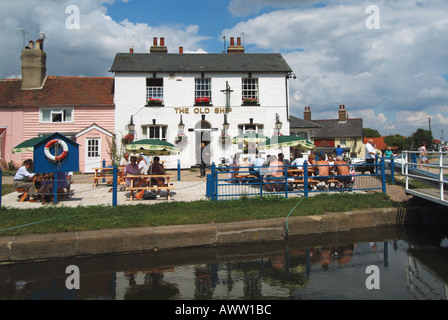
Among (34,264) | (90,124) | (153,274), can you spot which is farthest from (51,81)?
(153,274)

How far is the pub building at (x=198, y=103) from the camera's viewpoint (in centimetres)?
2145

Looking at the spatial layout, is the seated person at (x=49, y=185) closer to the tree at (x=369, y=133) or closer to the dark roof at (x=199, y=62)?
the dark roof at (x=199, y=62)

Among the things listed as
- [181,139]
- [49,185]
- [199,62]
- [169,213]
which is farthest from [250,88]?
[169,213]

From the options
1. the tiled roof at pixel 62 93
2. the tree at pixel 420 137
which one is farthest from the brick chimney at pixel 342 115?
the tiled roof at pixel 62 93

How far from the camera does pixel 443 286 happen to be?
215 inches

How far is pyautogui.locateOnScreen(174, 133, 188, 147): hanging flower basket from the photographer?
2120 cm

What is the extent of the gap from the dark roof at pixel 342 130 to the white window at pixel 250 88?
30.4 m

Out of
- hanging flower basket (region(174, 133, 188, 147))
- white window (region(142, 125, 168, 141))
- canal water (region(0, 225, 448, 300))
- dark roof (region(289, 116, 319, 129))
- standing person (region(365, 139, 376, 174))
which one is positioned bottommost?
canal water (region(0, 225, 448, 300))

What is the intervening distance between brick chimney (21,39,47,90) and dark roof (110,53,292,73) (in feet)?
17.1

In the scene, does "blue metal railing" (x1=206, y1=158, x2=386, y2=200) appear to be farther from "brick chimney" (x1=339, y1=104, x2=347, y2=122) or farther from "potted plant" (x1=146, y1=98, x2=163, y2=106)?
"brick chimney" (x1=339, y1=104, x2=347, y2=122)

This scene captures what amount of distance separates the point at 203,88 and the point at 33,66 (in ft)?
37.9

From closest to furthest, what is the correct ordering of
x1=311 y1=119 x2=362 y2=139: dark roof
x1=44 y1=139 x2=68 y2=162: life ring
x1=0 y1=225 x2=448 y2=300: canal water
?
x1=0 y1=225 x2=448 y2=300: canal water
x1=44 y1=139 x2=68 y2=162: life ring
x1=311 y1=119 x2=362 y2=139: dark roof

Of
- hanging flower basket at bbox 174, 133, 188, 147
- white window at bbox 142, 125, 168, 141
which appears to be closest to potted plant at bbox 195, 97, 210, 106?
hanging flower basket at bbox 174, 133, 188, 147

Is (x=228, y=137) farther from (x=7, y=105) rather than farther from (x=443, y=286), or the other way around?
(x=443, y=286)
